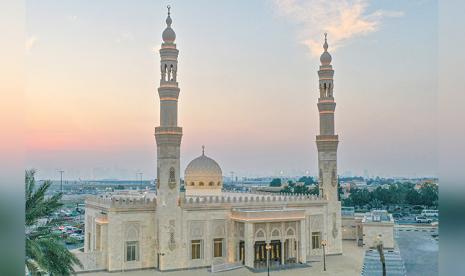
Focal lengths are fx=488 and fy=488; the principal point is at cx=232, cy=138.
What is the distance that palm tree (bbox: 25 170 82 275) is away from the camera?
7.78 metres

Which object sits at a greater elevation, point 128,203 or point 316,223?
point 128,203

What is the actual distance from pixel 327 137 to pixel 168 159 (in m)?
12.0

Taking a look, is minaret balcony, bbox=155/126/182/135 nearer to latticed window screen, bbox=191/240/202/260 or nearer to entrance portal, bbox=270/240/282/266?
latticed window screen, bbox=191/240/202/260

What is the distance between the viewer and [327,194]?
110ft

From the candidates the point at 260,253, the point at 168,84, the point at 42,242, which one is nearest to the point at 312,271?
the point at 260,253

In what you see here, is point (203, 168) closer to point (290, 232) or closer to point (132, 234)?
point (290, 232)

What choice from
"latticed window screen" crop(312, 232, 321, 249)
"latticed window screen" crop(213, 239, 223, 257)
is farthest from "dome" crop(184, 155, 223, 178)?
"latticed window screen" crop(312, 232, 321, 249)

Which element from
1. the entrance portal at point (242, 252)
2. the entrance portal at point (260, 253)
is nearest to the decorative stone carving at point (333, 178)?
the entrance portal at point (260, 253)

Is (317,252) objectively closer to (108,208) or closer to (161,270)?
(161,270)

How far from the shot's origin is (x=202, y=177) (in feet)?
123

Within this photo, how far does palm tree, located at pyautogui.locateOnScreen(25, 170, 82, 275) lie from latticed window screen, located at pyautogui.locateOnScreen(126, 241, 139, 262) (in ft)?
56.5

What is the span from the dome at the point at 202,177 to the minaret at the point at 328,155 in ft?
26.7

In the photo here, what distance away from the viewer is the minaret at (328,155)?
33.1 meters

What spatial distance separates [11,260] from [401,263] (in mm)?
28783
